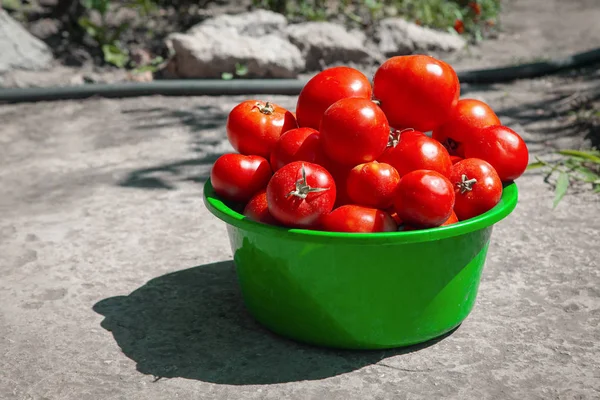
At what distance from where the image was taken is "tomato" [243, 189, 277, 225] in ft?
7.48

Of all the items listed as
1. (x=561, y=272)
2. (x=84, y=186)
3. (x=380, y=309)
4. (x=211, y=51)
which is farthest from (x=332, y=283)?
(x=211, y=51)

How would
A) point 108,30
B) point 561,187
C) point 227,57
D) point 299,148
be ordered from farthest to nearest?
1. point 108,30
2. point 227,57
3. point 561,187
4. point 299,148

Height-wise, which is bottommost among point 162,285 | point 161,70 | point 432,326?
point 161,70

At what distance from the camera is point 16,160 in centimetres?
414

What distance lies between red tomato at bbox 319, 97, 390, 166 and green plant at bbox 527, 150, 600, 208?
4.78ft

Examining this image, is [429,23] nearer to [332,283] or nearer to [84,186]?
[84,186]

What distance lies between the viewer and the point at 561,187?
3.46 meters

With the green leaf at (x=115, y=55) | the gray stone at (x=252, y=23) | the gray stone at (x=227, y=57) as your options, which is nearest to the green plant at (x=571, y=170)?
the gray stone at (x=227, y=57)

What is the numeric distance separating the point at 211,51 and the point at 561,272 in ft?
10.7

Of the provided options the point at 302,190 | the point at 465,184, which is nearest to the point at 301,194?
the point at 302,190

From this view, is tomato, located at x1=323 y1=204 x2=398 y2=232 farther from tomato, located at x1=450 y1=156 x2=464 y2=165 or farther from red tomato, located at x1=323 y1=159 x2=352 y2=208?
tomato, located at x1=450 y1=156 x2=464 y2=165

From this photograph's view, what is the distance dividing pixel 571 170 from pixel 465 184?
5.09ft

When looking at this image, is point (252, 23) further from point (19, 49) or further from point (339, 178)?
point (339, 178)

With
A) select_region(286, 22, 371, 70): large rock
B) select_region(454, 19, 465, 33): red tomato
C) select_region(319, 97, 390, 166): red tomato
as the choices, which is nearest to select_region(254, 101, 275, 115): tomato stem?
select_region(319, 97, 390, 166): red tomato
